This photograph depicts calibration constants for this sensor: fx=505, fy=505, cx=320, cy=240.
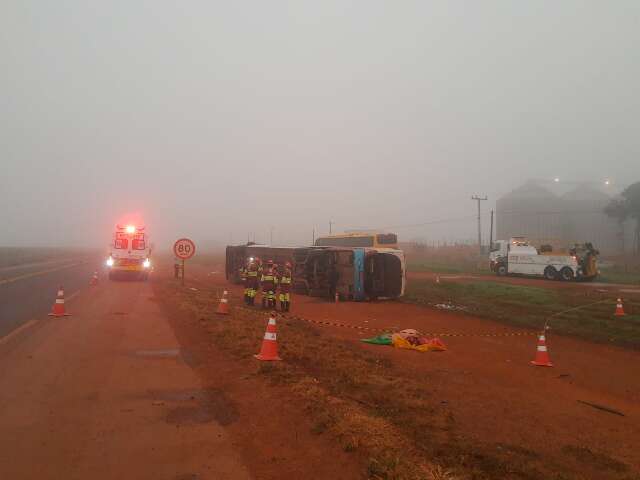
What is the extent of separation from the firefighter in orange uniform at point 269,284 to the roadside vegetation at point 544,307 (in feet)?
24.9

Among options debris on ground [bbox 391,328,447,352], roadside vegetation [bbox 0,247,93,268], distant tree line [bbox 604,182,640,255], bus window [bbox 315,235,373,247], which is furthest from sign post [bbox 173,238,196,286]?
distant tree line [bbox 604,182,640,255]

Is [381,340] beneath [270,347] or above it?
beneath

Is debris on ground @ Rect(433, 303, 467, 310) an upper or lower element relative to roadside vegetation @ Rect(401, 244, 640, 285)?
lower

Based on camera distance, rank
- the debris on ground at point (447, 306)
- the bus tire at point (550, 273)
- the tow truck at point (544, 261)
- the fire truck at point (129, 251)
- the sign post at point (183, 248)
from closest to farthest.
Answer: the sign post at point (183, 248)
the debris on ground at point (447, 306)
the fire truck at point (129, 251)
the tow truck at point (544, 261)
the bus tire at point (550, 273)

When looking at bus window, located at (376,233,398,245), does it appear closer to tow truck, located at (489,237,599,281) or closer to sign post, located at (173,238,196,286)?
tow truck, located at (489,237,599,281)

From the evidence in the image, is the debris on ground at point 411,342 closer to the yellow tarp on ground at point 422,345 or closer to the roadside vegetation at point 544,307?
the yellow tarp on ground at point 422,345

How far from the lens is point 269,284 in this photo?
16625mm

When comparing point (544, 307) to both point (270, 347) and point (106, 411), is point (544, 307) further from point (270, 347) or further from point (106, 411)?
point (106, 411)

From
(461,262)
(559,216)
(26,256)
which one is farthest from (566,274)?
(26,256)

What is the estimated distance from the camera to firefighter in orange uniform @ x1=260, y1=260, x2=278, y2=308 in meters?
16.3

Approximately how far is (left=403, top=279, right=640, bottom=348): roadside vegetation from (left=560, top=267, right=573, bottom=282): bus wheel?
22.7ft

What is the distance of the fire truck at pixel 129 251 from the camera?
26516mm

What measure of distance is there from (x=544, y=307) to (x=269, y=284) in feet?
37.0

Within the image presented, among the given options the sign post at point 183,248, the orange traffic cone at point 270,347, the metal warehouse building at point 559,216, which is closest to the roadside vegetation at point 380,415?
the orange traffic cone at point 270,347
